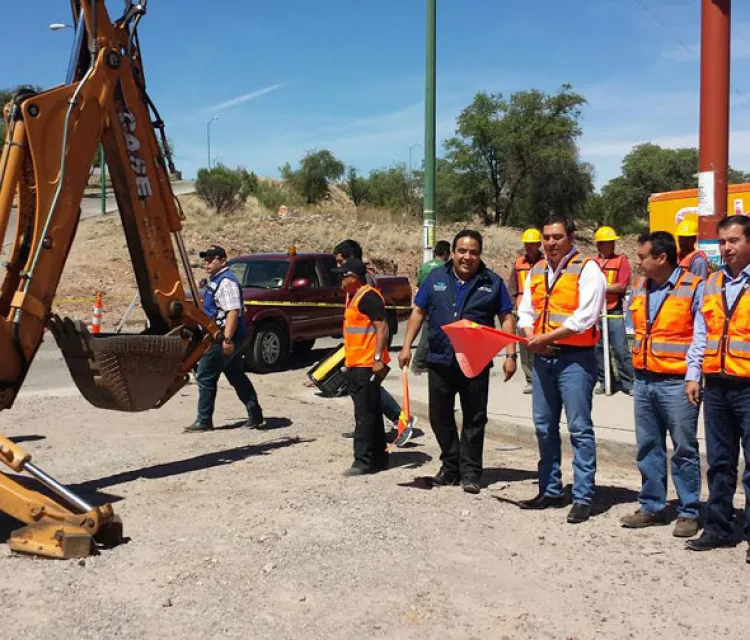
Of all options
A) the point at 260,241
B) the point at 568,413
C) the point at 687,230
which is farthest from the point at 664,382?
the point at 260,241

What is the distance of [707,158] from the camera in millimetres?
8438

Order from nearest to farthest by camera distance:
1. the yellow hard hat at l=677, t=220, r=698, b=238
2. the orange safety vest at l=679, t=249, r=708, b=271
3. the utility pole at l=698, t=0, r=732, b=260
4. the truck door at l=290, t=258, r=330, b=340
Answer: the orange safety vest at l=679, t=249, r=708, b=271, the yellow hard hat at l=677, t=220, r=698, b=238, the utility pole at l=698, t=0, r=732, b=260, the truck door at l=290, t=258, r=330, b=340

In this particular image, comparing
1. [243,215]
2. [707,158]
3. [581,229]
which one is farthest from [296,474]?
[581,229]

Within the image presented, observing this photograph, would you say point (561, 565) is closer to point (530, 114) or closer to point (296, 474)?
point (296, 474)

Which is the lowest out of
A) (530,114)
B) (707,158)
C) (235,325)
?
(235,325)

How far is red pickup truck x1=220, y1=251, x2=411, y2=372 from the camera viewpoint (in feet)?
43.3

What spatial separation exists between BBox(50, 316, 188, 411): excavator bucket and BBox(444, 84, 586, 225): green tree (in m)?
44.9

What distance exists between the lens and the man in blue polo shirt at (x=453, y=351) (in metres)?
6.44

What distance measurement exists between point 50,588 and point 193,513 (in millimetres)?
1432

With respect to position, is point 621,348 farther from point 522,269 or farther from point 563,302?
point 563,302

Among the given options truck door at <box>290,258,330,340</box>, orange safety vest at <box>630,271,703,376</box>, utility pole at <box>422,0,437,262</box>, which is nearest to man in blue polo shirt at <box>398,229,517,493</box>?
orange safety vest at <box>630,271,703,376</box>

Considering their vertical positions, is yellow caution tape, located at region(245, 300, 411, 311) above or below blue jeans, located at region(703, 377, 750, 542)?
above

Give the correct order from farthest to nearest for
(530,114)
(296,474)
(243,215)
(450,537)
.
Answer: (530,114), (243,215), (296,474), (450,537)

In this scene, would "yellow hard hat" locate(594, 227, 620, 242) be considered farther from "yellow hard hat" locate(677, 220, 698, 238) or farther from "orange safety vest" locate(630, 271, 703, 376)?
"orange safety vest" locate(630, 271, 703, 376)
